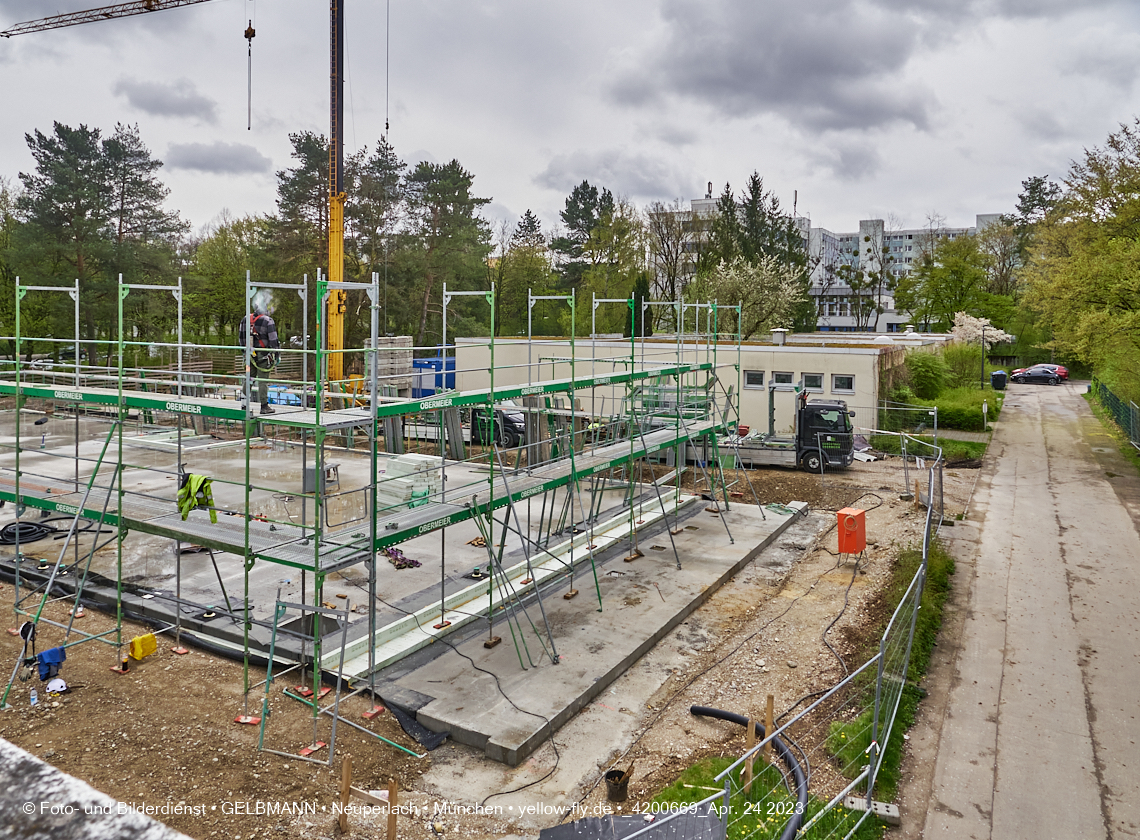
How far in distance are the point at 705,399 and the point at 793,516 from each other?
3315 mm

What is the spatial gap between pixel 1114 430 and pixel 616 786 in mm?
32556

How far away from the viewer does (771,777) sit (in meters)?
7.91

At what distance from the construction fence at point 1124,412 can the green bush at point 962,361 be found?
6273mm

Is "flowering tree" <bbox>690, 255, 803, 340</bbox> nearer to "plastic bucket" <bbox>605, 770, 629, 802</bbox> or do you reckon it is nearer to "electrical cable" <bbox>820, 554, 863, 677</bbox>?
"electrical cable" <bbox>820, 554, 863, 677</bbox>

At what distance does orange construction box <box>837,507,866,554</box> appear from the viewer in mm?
14844

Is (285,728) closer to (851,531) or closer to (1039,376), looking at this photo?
(851,531)

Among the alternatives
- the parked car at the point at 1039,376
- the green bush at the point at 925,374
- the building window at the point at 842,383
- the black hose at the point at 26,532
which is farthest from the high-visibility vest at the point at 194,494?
the parked car at the point at 1039,376

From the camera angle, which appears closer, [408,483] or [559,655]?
[559,655]

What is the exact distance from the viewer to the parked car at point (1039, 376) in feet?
174

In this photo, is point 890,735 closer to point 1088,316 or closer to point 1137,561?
point 1137,561

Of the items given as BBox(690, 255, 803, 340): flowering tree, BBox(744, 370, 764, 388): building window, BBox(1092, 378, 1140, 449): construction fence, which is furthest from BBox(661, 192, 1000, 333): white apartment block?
BBox(744, 370, 764, 388): building window

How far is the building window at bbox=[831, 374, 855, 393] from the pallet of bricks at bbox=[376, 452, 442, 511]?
17334 mm

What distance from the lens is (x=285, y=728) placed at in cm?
866

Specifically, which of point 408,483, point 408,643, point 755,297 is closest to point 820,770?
point 408,643
